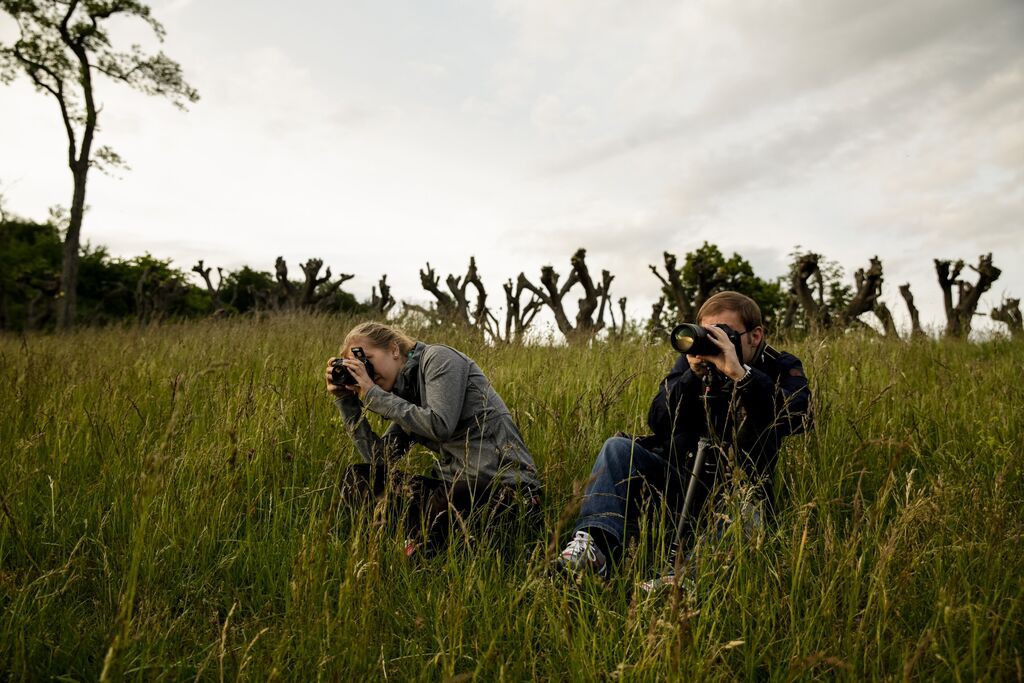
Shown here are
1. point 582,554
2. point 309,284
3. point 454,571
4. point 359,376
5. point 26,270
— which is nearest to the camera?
point 454,571

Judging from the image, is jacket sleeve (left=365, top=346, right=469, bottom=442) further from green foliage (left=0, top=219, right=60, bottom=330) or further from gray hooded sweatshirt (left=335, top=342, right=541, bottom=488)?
green foliage (left=0, top=219, right=60, bottom=330)

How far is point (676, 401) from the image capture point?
2828mm

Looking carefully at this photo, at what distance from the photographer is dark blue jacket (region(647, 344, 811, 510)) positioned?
2.54 metres

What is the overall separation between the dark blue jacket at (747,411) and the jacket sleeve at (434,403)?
3.08 ft

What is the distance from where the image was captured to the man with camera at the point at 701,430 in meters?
2.49

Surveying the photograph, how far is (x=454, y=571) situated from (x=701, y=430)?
4.70 ft

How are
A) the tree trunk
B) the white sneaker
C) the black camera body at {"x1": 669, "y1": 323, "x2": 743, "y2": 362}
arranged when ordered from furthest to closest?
the tree trunk < the black camera body at {"x1": 669, "y1": 323, "x2": 743, "y2": 362} < the white sneaker

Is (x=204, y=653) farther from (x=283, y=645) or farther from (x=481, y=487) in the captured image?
(x=481, y=487)

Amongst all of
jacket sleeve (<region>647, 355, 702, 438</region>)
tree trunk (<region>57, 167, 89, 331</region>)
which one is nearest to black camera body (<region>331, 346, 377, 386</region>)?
jacket sleeve (<region>647, 355, 702, 438</region>)

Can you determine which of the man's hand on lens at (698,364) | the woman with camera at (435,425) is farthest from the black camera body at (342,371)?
the man's hand on lens at (698,364)

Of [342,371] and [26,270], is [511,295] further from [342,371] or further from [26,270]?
[26,270]

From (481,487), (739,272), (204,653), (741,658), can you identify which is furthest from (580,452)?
(739,272)

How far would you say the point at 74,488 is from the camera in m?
2.70

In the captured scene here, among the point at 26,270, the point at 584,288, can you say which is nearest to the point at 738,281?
the point at 584,288
